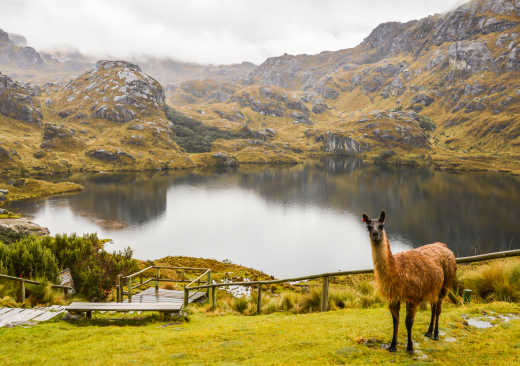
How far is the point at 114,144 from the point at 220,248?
16573 centimetres

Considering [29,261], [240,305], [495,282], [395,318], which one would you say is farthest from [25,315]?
[495,282]

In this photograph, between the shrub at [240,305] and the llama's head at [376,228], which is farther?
the shrub at [240,305]

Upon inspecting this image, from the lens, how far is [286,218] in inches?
2653

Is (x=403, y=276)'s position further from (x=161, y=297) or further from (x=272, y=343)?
(x=161, y=297)

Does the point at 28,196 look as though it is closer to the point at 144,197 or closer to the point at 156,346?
the point at 144,197

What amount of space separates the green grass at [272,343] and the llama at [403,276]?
2.05ft

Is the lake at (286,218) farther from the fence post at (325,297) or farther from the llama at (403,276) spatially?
the llama at (403,276)

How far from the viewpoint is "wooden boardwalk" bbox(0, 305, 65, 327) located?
9.62m

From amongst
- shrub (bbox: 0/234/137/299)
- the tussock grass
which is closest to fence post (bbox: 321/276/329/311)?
the tussock grass

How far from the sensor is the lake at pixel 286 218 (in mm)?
44438

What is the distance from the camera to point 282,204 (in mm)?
83500

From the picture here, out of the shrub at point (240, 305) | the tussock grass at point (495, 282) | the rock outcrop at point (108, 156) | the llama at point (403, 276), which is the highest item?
the rock outcrop at point (108, 156)

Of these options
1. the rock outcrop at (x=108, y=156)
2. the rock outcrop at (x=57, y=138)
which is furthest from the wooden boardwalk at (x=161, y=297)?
the rock outcrop at (x=57, y=138)

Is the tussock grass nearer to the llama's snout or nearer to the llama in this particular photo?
the llama
